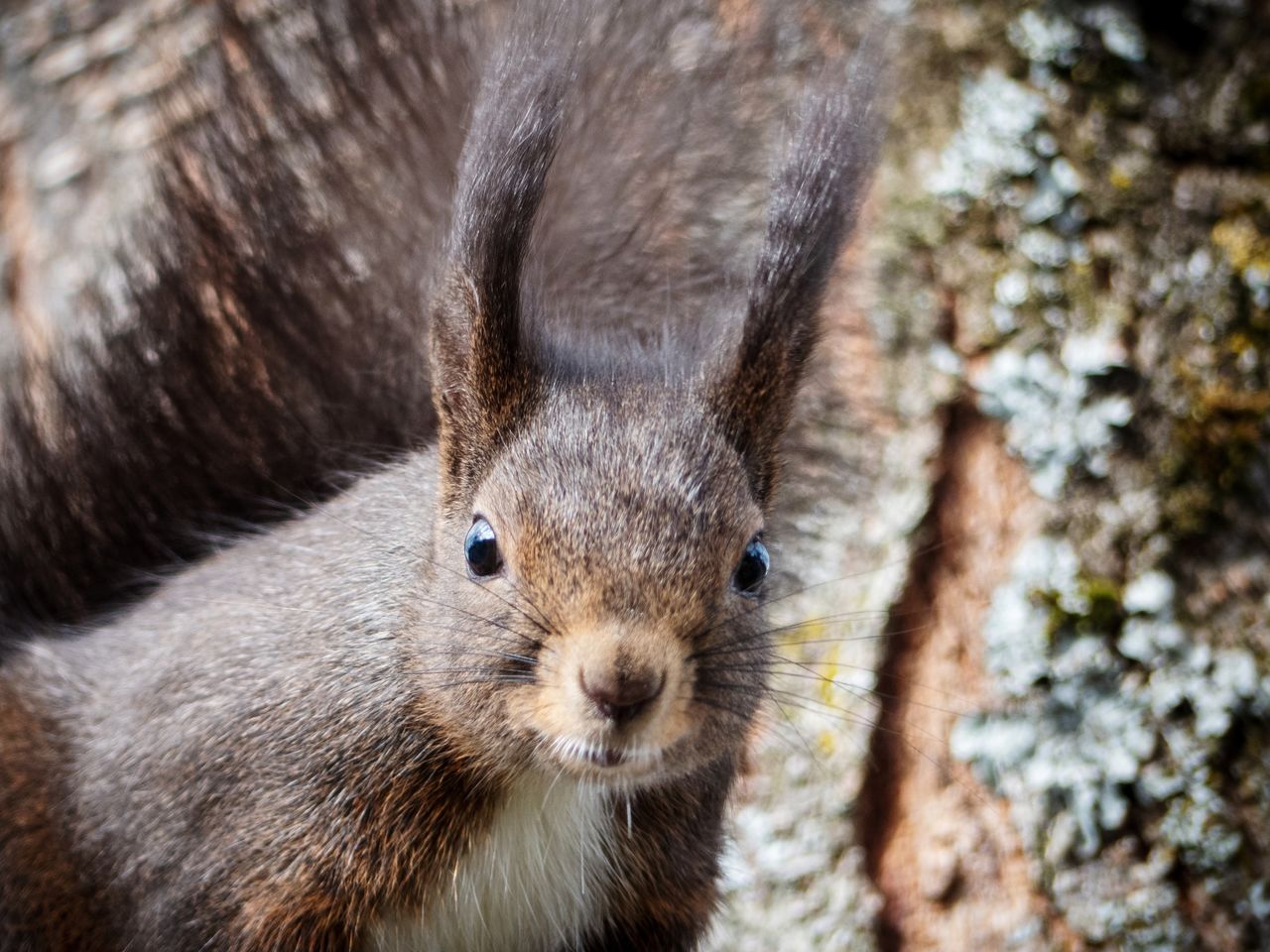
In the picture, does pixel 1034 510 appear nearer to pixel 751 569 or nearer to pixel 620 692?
pixel 751 569

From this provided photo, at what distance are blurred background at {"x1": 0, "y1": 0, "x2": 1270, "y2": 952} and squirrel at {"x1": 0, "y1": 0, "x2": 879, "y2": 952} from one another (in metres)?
0.23

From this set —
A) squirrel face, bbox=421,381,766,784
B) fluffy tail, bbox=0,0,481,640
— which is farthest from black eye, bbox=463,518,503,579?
fluffy tail, bbox=0,0,481,640

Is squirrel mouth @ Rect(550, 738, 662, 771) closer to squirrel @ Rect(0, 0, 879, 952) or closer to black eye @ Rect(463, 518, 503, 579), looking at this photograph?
squirrel @ Rect(0, 0, 879, 952)

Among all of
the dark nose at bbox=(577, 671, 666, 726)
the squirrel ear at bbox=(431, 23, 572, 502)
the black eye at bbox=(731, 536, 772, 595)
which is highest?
the squirrel ear at bbox=(431, 23, 572, 502)

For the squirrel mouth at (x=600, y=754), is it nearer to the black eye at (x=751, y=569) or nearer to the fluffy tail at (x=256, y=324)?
the black eye at (x=751, y=569)

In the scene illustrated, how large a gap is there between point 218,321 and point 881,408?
113 cm

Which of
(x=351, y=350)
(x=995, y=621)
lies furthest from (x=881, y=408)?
(x=351, y=350)

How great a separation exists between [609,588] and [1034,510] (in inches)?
44.2

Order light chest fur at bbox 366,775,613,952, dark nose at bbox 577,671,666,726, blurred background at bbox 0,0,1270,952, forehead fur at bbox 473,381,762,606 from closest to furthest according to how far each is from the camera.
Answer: dark nose at bbox 577,671,666,726 < forehead fur at bbox 473,381,762,606 < light chest fur at bbox 366,775,613,952 < blurred background at bbox 0,0,1270,952

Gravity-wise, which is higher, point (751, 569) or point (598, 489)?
point (598, 489)

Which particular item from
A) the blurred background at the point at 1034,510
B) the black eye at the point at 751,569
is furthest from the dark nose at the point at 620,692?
the blurred background at the point at 1034,510

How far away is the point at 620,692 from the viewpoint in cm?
148

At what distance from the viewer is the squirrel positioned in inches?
63.7

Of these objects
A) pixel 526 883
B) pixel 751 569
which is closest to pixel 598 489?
pixel 751 569
